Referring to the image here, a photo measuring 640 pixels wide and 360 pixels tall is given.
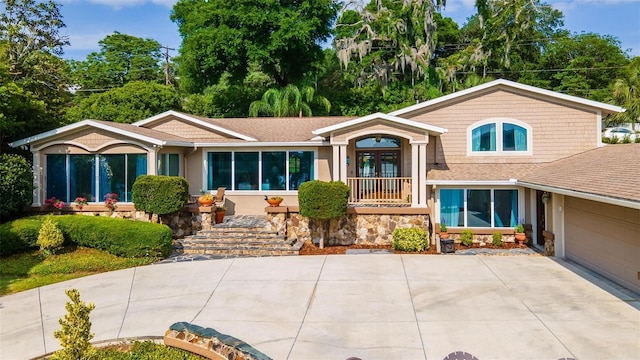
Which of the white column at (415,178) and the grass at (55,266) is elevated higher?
the white column at (415,178)

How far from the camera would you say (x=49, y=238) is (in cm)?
1205

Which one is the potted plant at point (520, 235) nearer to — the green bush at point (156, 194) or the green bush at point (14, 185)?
the green bush at point (156, 194)

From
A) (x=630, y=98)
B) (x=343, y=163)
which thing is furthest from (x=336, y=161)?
(x=630, y=98)

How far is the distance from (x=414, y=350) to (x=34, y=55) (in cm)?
2117

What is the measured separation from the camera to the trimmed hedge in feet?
39.9

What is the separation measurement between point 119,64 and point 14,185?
1194 inches

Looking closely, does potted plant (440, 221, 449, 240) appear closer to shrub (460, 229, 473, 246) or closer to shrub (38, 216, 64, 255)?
shrub (460, 229, 473, 246)

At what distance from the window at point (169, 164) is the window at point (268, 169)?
1658mm

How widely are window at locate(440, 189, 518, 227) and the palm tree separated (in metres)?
15.2

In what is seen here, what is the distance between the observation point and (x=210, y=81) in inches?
1277

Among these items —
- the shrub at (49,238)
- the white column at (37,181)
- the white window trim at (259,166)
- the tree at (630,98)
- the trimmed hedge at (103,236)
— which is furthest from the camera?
the tree at (630,98)

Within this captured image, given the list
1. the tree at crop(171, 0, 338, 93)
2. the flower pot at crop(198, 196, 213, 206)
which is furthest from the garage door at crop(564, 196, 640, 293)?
the tree at crop(171, 0, 338, 93)

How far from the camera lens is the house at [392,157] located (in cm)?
1416

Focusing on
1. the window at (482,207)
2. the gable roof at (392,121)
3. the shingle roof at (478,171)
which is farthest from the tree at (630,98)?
the gable roof at (392,121)
